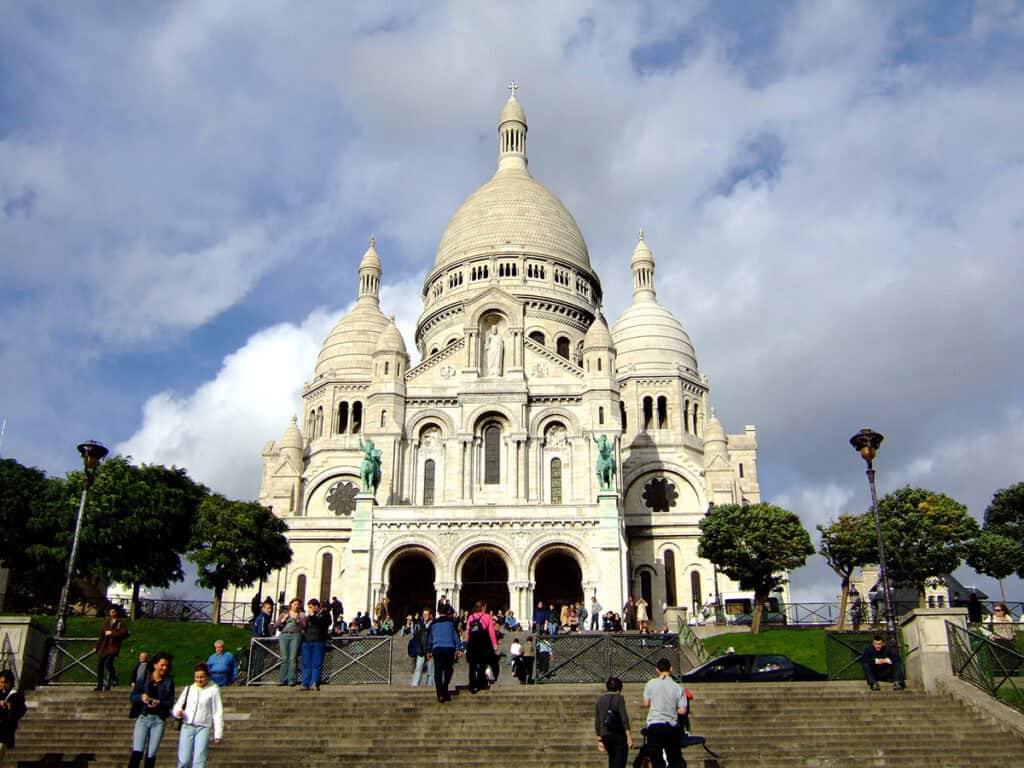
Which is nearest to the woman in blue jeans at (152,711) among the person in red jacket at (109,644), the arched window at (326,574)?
the person in red jacket at (109,644)

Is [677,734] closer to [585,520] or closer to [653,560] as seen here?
[585,520]

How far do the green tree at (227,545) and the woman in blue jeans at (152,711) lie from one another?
30937mm

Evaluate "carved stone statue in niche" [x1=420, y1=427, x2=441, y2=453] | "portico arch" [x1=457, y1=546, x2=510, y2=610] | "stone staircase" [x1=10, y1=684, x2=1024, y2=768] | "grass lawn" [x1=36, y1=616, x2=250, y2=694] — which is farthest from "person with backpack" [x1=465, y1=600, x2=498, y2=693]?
"carved stone statue in niche" [x1=420, y1=427, x2=441, y2=453]

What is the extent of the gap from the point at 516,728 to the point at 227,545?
2930cm

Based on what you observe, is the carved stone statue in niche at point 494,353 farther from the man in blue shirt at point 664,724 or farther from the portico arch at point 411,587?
the man in blue shirt at point 664,724

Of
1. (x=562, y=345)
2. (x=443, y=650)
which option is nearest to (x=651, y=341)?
(x=562, y=345)

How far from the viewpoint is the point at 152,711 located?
1416 centimetres

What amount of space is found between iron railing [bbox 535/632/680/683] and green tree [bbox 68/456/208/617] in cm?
2653

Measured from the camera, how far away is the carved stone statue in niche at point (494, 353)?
182ft

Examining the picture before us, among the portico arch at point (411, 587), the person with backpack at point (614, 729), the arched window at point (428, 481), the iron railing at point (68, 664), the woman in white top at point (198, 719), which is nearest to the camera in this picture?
the woman in white top at point (198, 719)

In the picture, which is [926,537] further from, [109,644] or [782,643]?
[109,644]

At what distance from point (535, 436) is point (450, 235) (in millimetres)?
26847

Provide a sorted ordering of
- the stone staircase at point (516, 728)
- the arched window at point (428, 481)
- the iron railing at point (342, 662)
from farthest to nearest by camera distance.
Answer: the arched window at point (428, 481), the iron railing at point (342, 662), the stone staircase at point (516, 728)

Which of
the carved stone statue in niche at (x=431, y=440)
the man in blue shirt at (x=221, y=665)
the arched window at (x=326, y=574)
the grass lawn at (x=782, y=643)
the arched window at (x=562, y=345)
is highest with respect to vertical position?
the arched window at (x=562, y=345)
